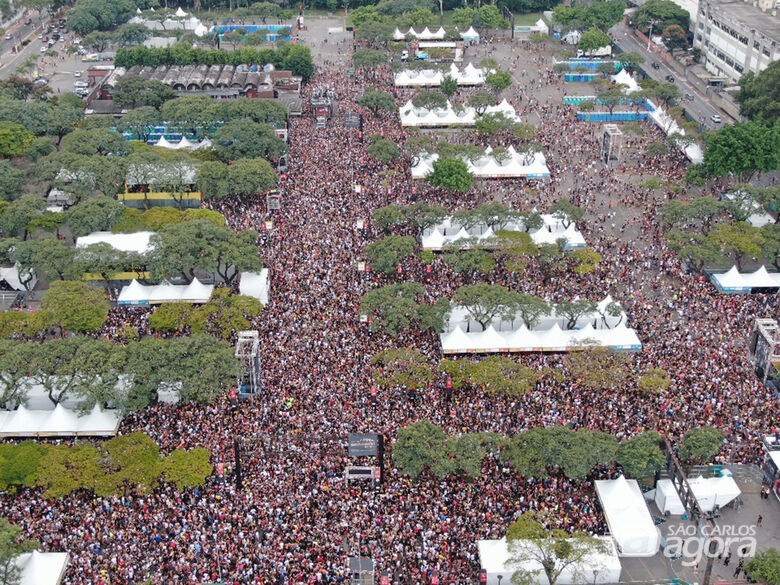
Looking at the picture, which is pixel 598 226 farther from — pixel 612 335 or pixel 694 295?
pixel 612 335

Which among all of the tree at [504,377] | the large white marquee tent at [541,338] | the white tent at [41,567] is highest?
the white tent at [41,567]

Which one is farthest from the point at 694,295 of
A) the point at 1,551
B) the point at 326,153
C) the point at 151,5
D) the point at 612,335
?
the point at 151,5

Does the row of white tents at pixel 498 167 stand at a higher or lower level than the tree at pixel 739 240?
lower

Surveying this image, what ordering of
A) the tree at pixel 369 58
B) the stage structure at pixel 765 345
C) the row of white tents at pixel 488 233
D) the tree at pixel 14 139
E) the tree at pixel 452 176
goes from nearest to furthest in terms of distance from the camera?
the stage structure at pixel 765 345
the row of white tents at pixel 488 233
the tree at pixel 452 176
the tree at pixel 14 139
the tree at pixel 369 58

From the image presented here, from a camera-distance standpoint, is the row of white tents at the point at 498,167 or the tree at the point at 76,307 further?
the row of white tents at the point at 498,167

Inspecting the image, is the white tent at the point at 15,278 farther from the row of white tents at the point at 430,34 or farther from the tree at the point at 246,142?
the row of white tents at the point at 430,34

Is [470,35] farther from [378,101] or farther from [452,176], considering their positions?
[452,176]

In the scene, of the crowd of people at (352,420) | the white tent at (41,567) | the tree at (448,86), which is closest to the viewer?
the white tent at (41,567)

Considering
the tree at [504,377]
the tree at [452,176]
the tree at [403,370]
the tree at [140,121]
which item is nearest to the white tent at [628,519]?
the tree at [504,377]

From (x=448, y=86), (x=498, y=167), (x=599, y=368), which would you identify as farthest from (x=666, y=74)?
(x=599, y=368)
